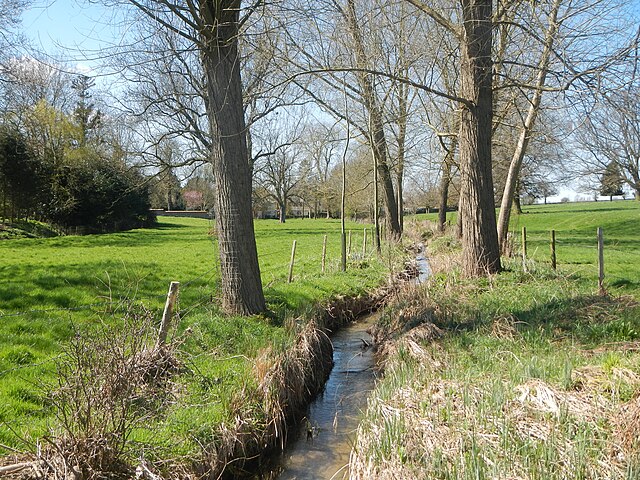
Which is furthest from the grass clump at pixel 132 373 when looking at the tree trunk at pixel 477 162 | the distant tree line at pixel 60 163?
the distant tree line at pixel 60 163

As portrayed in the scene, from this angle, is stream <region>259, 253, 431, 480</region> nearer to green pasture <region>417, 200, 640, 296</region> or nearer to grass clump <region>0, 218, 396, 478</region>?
grass clump <region>0, 218, 396, 478</region>

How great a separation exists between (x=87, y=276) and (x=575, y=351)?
9825mm

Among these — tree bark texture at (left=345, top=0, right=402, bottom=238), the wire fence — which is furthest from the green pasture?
the wire fence

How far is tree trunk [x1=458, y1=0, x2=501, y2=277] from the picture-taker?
9391 mm

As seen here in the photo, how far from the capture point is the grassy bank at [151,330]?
4168 millimetres

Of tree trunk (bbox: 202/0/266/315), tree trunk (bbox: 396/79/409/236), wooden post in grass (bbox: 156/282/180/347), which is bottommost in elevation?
wooden post in grass (bbox: 156/282/180/347)

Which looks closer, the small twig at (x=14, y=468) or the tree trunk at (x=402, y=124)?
the small twig at (x=14, y=468)

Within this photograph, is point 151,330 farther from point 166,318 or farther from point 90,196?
point 90,196

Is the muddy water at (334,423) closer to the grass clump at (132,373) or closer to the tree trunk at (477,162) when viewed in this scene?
the grass clump at (132,373)

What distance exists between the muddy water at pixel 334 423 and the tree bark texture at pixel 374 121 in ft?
23.4

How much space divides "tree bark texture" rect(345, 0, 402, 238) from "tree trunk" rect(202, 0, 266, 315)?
12.2 ft

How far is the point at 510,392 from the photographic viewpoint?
13.5ft

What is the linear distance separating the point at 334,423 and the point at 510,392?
87.3 inches

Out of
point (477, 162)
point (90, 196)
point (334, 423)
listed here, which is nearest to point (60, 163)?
point (90, 196)
